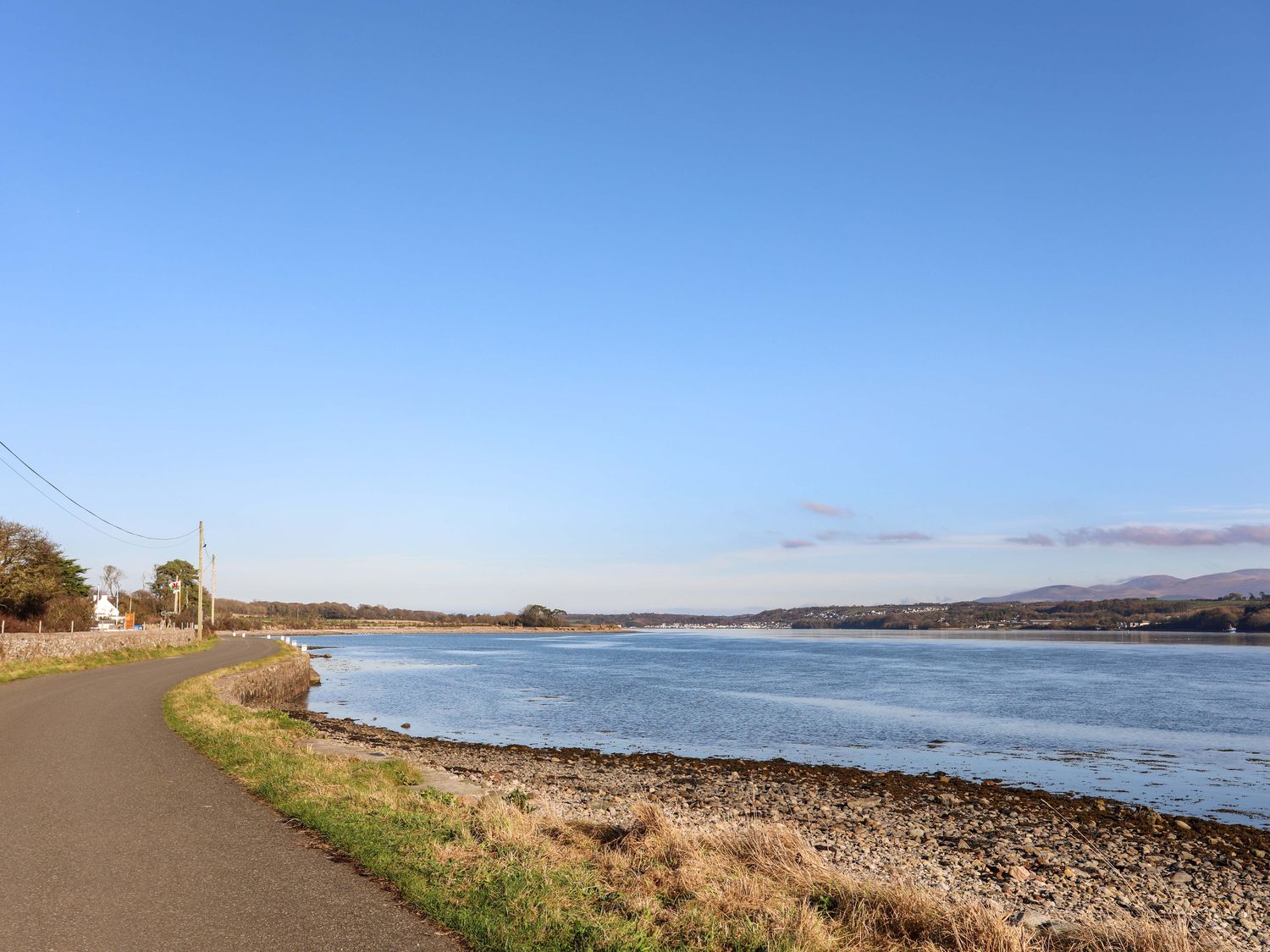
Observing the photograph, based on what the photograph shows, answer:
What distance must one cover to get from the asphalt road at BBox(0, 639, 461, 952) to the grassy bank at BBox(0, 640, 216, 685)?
23.5 m

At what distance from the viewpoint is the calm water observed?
2630 centimetres

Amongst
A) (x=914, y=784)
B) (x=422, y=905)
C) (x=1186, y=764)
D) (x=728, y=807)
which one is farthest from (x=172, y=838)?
(x=1186, y=764)

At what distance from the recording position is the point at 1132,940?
312 inches

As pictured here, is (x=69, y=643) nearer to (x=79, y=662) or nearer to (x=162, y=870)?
(x=79, y=662)

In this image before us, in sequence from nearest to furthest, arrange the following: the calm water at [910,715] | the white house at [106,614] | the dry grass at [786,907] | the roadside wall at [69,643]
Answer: the dry grass at [786,907] < the calm water at [910,715] < the roadside wall at [69,643] < the white house at [106,614]

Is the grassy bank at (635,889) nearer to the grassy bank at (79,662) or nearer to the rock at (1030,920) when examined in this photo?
the rock at (1030,920)

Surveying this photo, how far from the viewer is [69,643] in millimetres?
45062

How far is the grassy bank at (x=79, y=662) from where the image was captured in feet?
117

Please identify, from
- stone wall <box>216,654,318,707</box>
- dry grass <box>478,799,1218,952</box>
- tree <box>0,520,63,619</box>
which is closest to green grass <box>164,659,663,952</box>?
dry grass <box>478,799,1218,952</box>

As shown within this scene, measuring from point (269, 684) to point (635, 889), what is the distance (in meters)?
37.5

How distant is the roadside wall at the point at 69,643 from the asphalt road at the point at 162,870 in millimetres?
28728

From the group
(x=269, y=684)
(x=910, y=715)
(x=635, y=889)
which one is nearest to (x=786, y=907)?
(x=635, y=889)

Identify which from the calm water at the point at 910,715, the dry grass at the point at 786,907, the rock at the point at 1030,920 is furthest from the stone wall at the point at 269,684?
the rock at the point at 1030,920

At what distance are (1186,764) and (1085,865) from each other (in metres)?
15.4
